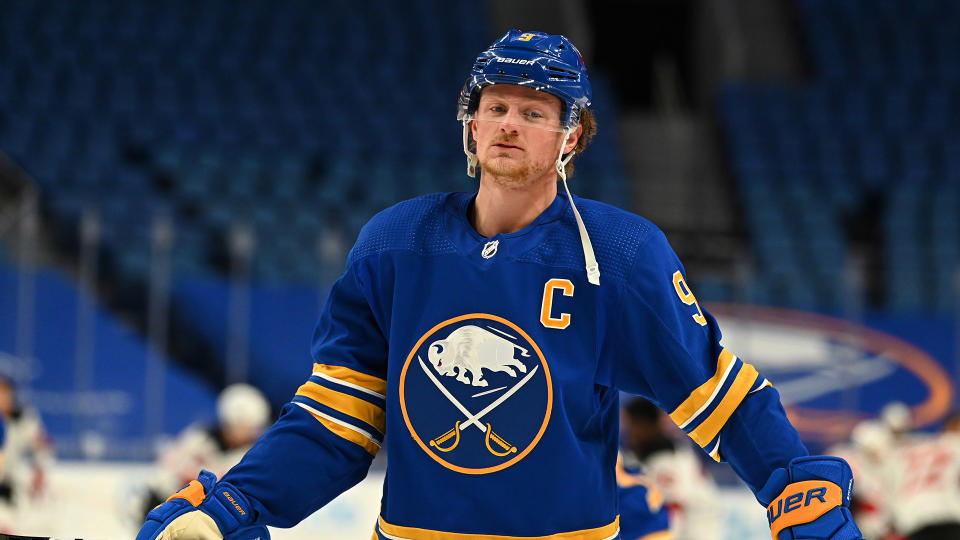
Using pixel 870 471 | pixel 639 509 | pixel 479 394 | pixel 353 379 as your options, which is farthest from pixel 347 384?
pixel 870 471

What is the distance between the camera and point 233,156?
1045 centimetres

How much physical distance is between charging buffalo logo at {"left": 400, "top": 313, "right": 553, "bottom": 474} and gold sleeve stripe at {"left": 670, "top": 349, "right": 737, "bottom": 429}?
0.22 metres

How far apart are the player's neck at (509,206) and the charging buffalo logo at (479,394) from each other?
202 mm

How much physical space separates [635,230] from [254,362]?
635 cm

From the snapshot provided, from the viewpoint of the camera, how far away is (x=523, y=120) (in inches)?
77.7

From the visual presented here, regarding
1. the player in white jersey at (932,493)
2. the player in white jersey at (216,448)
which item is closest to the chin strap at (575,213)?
the player in white jersey at (932,493)

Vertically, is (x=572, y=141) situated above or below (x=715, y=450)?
above

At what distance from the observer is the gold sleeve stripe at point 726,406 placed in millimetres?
1828

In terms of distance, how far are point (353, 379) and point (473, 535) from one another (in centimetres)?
35

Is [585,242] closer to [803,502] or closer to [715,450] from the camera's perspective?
[715,450]

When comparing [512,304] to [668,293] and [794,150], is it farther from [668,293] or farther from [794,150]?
[794,150]

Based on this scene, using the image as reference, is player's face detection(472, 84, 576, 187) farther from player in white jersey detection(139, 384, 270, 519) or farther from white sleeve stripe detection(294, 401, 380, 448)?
player in white jersey detection(139, 384, 270, 519)

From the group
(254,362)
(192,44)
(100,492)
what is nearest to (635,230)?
(100,492)

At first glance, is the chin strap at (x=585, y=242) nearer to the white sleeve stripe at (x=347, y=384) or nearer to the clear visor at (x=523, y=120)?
the clear visor at (x=523, y=120)
